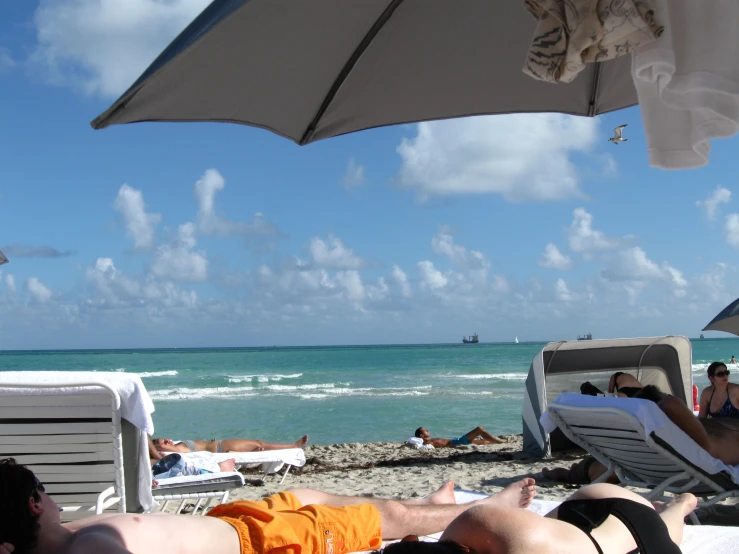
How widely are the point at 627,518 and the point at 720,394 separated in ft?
16.0

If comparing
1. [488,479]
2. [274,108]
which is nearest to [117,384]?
[274,108]

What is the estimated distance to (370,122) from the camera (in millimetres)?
2980

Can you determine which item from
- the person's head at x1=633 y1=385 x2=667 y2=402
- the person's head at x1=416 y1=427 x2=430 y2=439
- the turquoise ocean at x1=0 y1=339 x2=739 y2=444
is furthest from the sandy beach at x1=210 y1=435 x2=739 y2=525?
the turquoise ocean at x1=0 y1=339 x2=739 y2=444

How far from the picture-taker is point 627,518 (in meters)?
2.44

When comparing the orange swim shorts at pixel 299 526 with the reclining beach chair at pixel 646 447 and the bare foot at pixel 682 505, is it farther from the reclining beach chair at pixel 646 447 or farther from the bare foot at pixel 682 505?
the reclining beach chair at pixel 646 447

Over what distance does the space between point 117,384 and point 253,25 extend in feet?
7.09

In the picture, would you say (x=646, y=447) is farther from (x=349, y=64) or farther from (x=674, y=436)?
(x=349, y=64)

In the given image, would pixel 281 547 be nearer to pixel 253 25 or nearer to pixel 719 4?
pixel 253 25

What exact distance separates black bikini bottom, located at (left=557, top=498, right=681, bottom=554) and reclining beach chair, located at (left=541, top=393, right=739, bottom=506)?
7.97 feet

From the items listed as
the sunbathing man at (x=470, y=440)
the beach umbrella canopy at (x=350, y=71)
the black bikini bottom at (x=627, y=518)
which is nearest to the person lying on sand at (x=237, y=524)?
the black bikini bottom at (x=627, y=518)

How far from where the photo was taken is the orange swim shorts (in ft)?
9.02

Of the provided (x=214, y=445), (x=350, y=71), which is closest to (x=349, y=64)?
(x=350, y=71)

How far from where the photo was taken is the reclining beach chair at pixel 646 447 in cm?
478

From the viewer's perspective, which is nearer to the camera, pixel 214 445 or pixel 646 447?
pixel 646 447
